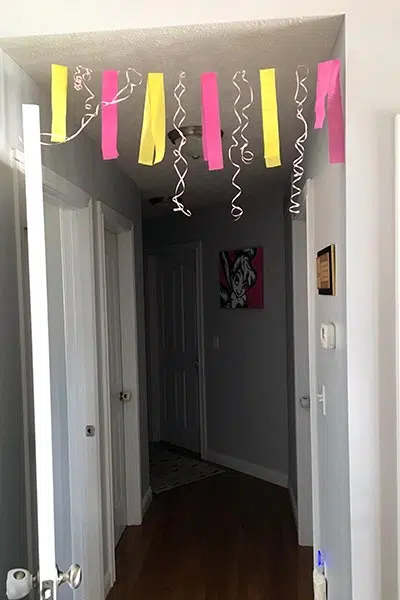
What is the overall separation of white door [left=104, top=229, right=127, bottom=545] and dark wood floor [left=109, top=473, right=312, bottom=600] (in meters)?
0.22

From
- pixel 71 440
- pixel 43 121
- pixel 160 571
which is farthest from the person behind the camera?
pixel 160 571

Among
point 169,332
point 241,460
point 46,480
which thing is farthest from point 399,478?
point 169,332

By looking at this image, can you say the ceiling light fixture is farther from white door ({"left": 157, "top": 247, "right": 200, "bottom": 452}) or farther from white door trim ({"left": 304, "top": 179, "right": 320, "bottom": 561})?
white door ({"left": 157, "top": 247, "right": 200, "bottom": 452})

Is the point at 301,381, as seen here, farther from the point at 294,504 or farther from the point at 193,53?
the point at 193,53

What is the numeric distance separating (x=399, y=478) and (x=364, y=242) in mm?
660

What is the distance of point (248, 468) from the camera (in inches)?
194

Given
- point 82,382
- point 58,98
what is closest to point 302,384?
point 82,382

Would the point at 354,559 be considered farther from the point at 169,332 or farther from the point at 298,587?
the point at 169,332

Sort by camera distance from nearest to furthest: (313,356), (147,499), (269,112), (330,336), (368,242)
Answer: (269,112), (368,242), (330,336), (313,356), (147,499)

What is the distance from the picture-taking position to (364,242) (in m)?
1.63

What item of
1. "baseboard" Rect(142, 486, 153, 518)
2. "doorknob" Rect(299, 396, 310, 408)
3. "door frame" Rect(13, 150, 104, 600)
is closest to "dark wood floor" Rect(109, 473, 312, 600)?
"baseboard" Rect(142, 486, 153, 518)

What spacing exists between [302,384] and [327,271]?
1.76m

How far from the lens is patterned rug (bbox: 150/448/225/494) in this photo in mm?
4744

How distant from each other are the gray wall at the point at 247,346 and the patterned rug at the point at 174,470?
215 mm
